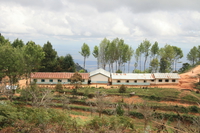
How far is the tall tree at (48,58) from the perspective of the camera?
1524 inches

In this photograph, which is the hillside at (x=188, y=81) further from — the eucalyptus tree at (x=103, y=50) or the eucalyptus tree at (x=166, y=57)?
the eucalyptus tree at (x=103, y=50)

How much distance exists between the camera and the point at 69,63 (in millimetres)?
41125

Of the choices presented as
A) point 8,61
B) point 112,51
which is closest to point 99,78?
point 112,51

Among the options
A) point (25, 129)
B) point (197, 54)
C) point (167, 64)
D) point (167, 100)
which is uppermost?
point (197, 54)

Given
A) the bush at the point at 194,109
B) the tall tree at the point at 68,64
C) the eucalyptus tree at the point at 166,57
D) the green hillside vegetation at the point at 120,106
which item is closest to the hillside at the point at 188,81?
the eucalyptus tree at the point at 166,57

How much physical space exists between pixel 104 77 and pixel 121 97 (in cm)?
947

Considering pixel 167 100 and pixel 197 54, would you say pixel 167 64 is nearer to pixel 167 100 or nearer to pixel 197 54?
pixel 197 54

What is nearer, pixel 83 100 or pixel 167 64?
pixel 83 100

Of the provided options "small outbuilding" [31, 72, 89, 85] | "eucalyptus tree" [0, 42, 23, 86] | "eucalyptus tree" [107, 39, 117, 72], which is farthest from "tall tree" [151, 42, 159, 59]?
"eucalyptus tree" [0, 42, 23, 86]

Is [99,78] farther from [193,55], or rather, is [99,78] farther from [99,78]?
[193,55]

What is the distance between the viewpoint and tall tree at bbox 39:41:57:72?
3872 centimetres

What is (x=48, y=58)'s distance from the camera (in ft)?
128

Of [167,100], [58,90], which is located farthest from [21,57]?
[167,100]

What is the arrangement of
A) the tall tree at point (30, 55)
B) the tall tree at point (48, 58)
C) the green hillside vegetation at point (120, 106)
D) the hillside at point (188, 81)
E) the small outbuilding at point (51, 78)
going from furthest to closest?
the tall tree at point (48, 58) < the hillside at point (188, 81) < the small outbuilding at point (51, 78) < the tall tree at point (30, 55) < the green hillside vegetation at point (120, 106)
